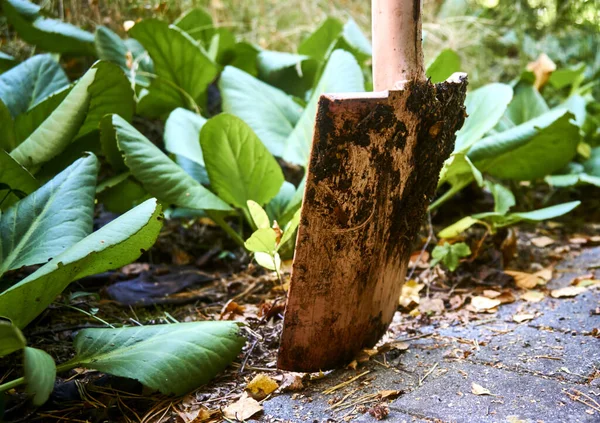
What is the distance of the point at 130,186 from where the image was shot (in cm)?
169

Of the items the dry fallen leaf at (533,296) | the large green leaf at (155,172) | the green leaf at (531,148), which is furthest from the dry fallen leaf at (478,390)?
the green leaf at (531,148)

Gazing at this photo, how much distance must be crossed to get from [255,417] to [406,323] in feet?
2.22

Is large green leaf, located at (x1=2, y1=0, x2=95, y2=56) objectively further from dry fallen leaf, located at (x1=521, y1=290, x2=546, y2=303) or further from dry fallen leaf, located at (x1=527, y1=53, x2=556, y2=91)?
dry fallen leaf, located at (x1=527, y1=53, x2=556, y2=91)

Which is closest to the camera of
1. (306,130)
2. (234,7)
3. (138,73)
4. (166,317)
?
(166,317)

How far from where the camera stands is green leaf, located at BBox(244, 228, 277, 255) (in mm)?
1358

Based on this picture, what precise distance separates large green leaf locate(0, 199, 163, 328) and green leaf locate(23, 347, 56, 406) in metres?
0.16

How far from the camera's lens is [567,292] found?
5.48ft

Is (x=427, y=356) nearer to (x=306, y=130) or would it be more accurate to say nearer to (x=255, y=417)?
(x=255, y=417)

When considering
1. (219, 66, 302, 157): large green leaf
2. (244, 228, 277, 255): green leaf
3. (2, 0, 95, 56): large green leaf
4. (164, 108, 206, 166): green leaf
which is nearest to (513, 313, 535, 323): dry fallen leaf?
(244, 228, 277, 255): green leaf

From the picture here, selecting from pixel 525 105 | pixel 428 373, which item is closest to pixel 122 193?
pixel 428 373

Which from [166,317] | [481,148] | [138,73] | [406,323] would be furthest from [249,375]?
[138,73]

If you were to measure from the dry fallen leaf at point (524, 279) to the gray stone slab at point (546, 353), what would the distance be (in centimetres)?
46

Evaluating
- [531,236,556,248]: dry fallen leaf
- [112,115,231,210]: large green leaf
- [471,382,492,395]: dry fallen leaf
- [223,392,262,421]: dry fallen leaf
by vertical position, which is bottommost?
[531,236,556,248]: dry fallen leaf

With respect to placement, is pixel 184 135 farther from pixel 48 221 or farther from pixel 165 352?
pixel 165 352
